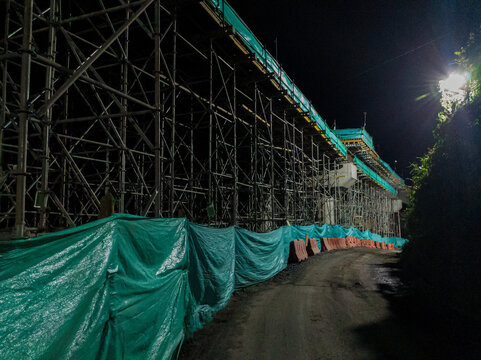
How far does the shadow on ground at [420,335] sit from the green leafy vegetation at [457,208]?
0.55 m

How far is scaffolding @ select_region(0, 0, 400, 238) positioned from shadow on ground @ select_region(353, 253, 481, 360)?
4.46 metres

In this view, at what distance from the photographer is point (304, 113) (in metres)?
19.3

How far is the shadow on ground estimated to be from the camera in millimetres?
5133

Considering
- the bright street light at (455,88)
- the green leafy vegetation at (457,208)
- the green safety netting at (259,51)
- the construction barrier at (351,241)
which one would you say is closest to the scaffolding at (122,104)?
the green safety netting at (259,51)

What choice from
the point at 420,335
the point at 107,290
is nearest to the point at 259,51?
the point at 420,335

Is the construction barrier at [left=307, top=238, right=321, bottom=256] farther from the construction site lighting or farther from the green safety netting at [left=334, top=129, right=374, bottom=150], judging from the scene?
the green safety netting at [left=334, top=129, right=374, bottom=150]

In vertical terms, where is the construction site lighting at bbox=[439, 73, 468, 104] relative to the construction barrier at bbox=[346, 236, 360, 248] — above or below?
above

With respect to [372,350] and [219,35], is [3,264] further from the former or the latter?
[219,35]

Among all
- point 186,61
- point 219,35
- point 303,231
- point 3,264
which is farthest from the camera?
point 303,231

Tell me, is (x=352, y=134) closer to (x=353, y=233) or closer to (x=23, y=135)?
(x=353, y=233)

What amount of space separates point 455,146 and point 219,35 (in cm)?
766

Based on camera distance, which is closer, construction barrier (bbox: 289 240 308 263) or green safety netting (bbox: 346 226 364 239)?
construction barrier (bbox: 289 240 308 263)

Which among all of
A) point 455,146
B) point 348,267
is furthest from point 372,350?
point 348,267

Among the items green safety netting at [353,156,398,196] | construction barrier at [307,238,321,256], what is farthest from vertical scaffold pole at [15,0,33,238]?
green safety netting at [353,156,398,196]
